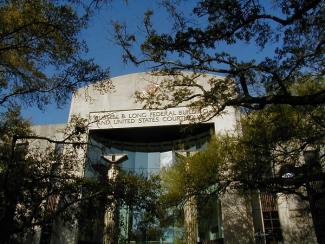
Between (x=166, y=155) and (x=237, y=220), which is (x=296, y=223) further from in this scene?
(x=166, y=155)

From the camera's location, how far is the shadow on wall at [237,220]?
86.7 ft

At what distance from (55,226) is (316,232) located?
18.5 meters

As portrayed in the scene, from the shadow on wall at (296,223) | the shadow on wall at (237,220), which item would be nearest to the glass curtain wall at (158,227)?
the shadow on wall at (237,220)

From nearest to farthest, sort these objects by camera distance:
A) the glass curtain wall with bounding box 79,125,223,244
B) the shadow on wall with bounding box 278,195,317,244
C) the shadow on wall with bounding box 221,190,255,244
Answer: the glass curtain wall with bounding box 79,125,223,244 < the shadow on wall with bounding box 278,195,317,244 < the shadow on wall with bounding box 221,190,255,244

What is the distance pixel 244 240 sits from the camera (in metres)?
26.3

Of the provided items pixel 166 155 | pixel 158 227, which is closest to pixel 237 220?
pixel 158 227

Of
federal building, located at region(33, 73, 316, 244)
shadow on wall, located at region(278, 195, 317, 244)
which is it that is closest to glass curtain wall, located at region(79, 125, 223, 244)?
federal building, located at region(33, 73, 316, 244)

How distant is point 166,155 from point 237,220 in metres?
10.9

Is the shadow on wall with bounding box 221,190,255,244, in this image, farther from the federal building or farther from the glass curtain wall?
the glass curtain wall

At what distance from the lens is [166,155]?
117 feet

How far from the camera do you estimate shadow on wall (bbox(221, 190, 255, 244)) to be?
26.4m

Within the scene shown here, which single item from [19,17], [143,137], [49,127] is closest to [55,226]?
[49,127]

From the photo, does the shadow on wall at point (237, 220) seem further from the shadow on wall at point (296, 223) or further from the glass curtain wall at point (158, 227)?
the shadow on wall at point (296, 223)

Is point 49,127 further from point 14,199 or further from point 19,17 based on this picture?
point 19,17
